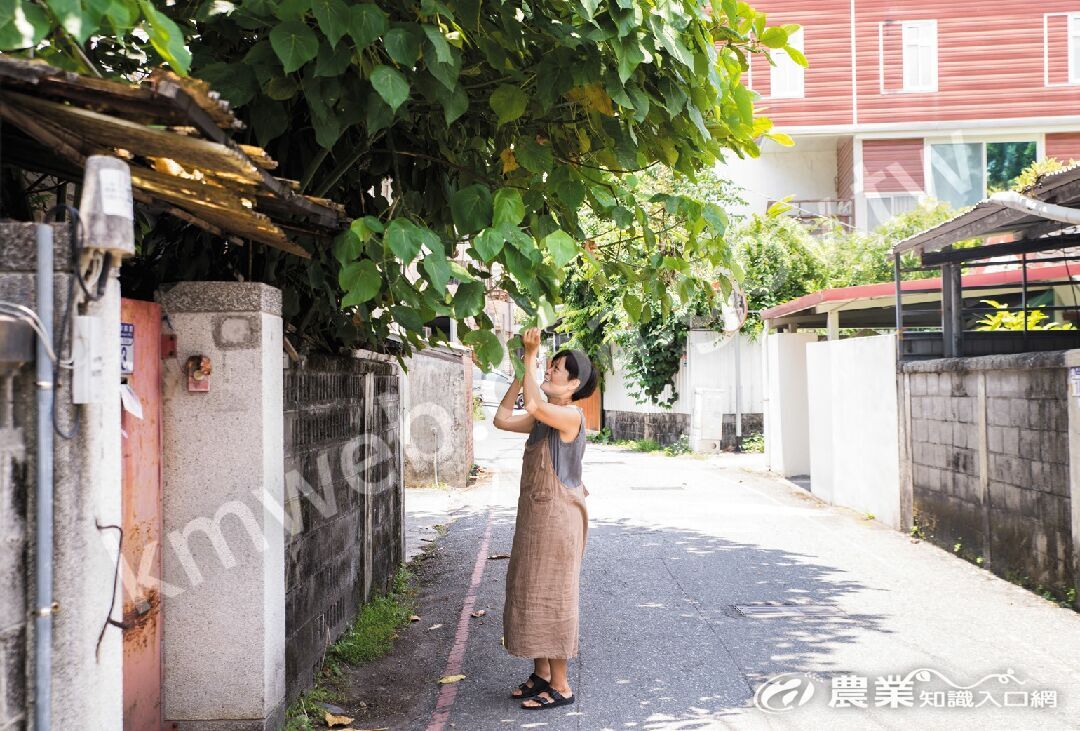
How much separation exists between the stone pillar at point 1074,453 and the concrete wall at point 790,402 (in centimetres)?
967

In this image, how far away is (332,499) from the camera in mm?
6801

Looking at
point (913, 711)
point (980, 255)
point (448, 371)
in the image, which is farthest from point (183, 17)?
point (448, 371)

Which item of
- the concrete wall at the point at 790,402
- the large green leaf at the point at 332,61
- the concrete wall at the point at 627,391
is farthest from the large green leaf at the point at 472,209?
the concrete wall at the point at 627,391

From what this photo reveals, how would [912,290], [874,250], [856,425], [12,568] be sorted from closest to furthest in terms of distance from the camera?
[12,568], [912,290], [856,425], [874,250]

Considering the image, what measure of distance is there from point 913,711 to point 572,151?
3703 millimetres

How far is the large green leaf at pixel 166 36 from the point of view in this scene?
10.2 feet

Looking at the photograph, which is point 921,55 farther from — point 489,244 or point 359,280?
point 359,280

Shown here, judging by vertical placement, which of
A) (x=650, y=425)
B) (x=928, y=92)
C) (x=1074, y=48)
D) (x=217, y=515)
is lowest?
(x=650, y=425)

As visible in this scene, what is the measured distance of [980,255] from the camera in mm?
10742

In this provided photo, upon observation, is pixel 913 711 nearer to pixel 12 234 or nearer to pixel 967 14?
pixel 12 234

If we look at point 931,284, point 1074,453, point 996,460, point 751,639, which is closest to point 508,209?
point 751,639

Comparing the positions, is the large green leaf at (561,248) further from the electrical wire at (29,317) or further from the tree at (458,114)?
the electrical wire at (29,317)

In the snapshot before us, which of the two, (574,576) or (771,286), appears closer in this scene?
(574,576)

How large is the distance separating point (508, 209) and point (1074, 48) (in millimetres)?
25311
